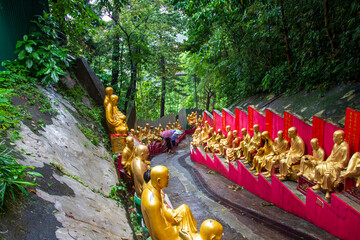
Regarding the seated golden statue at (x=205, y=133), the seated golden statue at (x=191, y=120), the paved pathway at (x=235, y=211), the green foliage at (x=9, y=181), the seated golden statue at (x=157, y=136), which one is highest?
the green foliage at (x=9, y=181)

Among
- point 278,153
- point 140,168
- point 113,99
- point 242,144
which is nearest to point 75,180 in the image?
point 140,168

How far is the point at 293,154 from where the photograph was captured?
6.42 metres

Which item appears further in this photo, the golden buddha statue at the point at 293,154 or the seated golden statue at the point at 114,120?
the seated golden statue at the point at 114,120

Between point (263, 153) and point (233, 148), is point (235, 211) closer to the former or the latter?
point (263, 153)

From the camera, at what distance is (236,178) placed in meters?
8.74

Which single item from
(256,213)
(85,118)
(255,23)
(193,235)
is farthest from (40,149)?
(255,23)

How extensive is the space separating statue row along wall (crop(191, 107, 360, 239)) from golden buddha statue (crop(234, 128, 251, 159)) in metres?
0.45

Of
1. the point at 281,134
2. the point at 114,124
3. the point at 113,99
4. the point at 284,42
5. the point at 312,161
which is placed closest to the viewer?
the point at 312,161

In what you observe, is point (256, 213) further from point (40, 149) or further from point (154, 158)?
point (154, 158)

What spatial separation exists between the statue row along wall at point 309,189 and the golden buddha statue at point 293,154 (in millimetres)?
193

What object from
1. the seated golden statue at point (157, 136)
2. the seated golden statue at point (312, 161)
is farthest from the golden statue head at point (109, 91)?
the seated golden statue at point (157, 136)

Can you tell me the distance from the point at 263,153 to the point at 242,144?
3.82 feet

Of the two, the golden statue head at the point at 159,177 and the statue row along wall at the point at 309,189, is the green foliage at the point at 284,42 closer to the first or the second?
the statue row along wall at the point at 309,189

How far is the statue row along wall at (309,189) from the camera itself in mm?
4629
